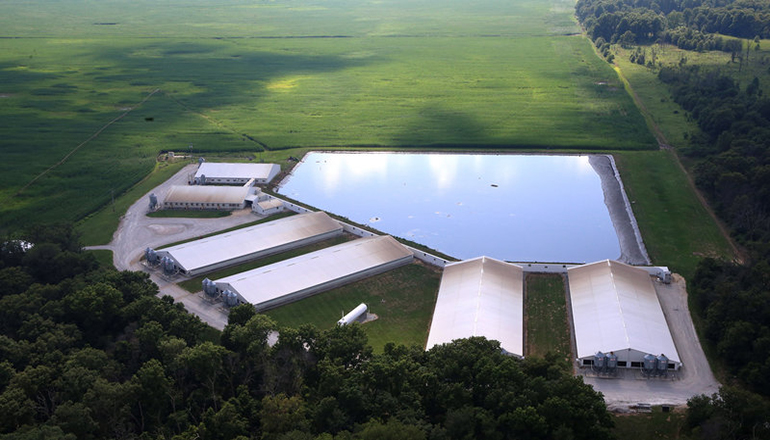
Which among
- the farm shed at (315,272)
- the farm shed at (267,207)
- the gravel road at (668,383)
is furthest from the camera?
the farm shed at (267,207)

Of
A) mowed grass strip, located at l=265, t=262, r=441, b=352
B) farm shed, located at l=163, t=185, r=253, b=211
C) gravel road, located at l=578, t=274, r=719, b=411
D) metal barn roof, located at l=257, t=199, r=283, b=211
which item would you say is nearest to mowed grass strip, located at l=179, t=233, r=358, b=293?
mowed grass strip, located at l=265, t=262, r=441, b=352

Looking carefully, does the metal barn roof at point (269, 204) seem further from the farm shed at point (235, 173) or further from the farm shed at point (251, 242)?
the farm shed at point (235, 173)

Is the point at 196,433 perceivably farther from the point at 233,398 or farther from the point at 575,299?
the point at 575,299

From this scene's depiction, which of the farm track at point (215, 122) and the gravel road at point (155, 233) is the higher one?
the gravel road at point (155, 233)

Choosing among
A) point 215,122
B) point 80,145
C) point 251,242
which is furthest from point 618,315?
point 80,145

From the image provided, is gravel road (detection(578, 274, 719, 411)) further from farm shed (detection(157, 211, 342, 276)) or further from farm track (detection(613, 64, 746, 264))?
farm shed (detection(157, 211, 342, 276))

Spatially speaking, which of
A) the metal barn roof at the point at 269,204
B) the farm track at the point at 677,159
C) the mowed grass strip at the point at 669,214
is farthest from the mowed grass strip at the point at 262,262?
the farm track at the point at 677,159

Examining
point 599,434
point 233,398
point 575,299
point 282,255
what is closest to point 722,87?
point 575,299
